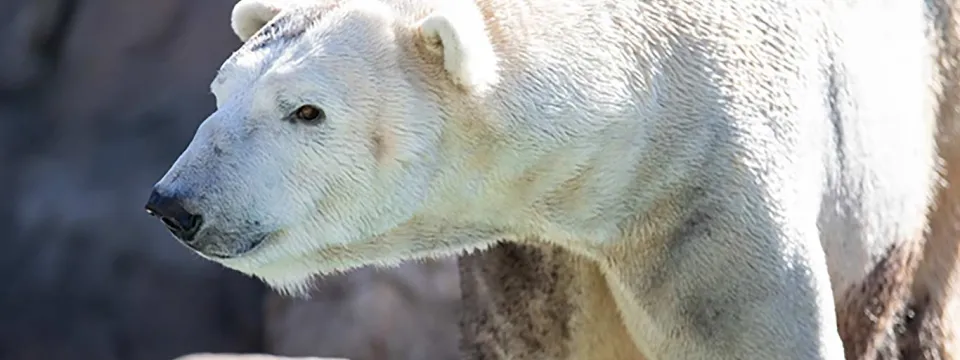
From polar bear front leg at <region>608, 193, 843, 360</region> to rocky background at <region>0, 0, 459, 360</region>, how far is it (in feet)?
7.31

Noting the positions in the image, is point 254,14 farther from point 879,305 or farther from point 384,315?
point 384,315

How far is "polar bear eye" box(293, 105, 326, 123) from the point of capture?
6.12ft

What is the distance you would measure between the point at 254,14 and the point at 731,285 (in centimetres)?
72

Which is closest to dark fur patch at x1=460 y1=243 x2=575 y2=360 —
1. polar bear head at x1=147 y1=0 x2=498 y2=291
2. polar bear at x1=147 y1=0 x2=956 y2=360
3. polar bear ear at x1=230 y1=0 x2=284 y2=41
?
polar bear at x1=147 y1=0 x2=956 y2=360

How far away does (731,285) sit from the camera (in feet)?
7.04

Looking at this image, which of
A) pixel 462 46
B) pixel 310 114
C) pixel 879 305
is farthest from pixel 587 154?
pixel 879 305

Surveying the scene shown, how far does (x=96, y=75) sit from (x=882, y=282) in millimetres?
3024

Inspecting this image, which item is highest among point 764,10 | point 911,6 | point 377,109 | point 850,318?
point 377,109

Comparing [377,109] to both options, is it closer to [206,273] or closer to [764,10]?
[764,10]

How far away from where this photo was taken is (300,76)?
186 centimetres

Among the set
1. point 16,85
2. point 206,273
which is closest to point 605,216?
point 206,273

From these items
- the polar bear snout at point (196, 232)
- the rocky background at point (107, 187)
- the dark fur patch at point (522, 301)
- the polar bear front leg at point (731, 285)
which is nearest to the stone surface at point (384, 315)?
the rocky background at point (107, 187)

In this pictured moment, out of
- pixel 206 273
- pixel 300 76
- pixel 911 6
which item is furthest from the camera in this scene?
pixel 206 273

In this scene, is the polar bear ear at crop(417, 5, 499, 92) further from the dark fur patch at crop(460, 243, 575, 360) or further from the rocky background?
the rocky background
